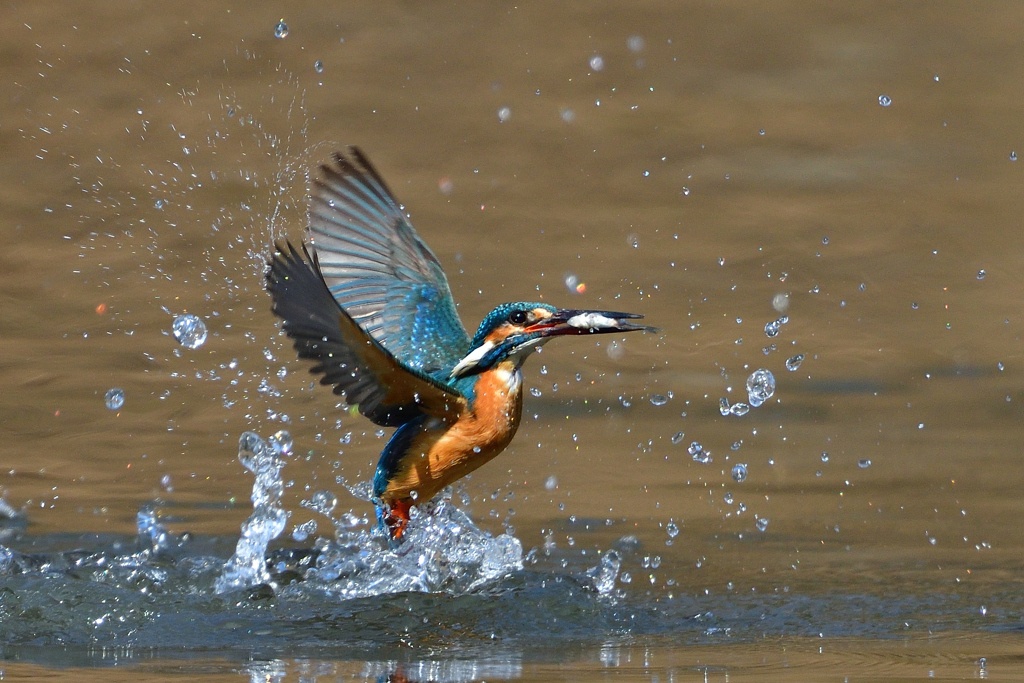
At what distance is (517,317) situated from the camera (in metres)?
4.13

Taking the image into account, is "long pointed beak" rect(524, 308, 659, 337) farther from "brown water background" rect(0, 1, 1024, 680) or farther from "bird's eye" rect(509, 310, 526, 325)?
"brown water background" rect(0, 1, 1024, 680)

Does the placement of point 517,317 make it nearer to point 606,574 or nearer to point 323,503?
point 606,574

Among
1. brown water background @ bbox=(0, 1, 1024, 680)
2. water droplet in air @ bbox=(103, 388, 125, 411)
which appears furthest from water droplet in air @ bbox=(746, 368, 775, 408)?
water droplet in air @ bbox=(103, 388, 125, 411)

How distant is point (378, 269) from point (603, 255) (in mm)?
3358

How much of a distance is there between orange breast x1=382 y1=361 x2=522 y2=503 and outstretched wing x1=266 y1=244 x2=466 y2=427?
5cm

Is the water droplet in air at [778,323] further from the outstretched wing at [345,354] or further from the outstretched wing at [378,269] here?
the outstretched wing at [345,354]

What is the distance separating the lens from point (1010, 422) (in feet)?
20.2

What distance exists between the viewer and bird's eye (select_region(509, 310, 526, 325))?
4117mm

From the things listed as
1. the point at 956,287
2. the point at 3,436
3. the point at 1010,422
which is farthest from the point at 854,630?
the point at 956,287

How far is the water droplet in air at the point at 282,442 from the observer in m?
5.73

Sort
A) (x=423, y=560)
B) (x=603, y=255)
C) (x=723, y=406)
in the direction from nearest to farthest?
1. (x=423, y=560)
2. (x=723, y=406)
3. (x=603, y=255)

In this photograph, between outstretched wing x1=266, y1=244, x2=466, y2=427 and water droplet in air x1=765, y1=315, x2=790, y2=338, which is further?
water droplet in air x1=765, y1=315, x2=790, y2=338

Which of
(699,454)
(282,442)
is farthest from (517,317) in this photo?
(282,442)

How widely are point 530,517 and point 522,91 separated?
477 centimetres
